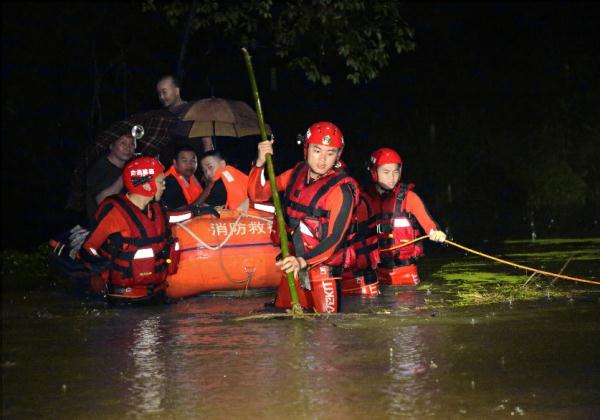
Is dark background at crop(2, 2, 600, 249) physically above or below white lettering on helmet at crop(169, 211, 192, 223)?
above

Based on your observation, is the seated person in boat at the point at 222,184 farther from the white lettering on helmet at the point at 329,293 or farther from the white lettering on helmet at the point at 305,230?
the white lettering on helmet at the point at 329,293

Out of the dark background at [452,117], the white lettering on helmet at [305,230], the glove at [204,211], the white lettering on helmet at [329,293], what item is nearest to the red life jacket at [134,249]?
the glove at [204,211]

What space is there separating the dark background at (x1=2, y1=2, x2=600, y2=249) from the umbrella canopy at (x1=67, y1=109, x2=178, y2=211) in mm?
6614

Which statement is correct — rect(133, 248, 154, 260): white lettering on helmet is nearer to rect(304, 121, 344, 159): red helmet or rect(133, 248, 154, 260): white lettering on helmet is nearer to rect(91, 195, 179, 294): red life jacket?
rect(91, 195, 179, 294): red life jacket

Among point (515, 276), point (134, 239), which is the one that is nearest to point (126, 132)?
point (134, 239)

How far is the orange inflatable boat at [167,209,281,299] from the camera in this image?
13.9 metres

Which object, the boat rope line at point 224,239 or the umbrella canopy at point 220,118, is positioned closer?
the boat rope line at point 224,239

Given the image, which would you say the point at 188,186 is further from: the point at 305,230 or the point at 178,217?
the point at 305,230

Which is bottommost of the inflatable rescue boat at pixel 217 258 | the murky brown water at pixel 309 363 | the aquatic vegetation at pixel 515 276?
the murky brown water at pixel 309 363

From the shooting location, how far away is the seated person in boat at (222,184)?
1509cm

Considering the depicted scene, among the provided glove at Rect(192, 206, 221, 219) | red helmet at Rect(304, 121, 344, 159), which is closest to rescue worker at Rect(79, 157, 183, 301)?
glove at Rect(192, 206, 221, 219)

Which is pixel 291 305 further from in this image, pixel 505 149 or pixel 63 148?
pixel 505 149

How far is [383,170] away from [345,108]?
1843 centimetres

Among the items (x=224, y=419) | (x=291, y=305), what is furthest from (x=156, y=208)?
(x=224, y=419)
